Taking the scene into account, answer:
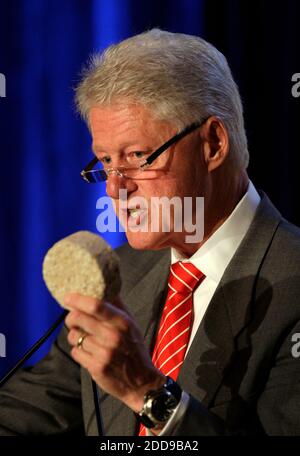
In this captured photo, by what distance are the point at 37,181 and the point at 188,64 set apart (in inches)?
32.9

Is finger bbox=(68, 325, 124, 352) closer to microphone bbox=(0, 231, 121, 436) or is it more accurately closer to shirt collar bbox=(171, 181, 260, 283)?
microphone bbox=(0, 231, 121, 436)

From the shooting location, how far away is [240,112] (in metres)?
1.61

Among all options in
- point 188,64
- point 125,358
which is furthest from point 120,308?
point 188,64

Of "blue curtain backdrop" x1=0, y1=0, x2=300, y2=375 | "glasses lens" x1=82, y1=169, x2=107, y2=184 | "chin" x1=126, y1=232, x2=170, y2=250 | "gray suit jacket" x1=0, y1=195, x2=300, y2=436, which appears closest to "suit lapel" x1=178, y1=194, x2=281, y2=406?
"gray suit jacket" x1=0, y1=195, x2=300, y2=436

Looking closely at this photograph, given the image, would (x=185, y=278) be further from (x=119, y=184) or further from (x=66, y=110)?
(x=66, y=110)

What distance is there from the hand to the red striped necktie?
0.85ft

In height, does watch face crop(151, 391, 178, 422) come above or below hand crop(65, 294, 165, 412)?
below

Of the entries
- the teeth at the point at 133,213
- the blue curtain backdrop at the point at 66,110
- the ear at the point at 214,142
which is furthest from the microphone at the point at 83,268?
the blue curtain backdrop at the point at 66,110

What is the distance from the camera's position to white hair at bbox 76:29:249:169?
1462 mm

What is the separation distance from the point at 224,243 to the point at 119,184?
0.80 ft

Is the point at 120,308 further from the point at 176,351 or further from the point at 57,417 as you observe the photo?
the point at 57,417

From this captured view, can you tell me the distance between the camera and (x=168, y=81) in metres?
1.46

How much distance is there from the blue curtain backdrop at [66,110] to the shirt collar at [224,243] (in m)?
0.55

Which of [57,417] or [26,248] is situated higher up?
[26,248]
